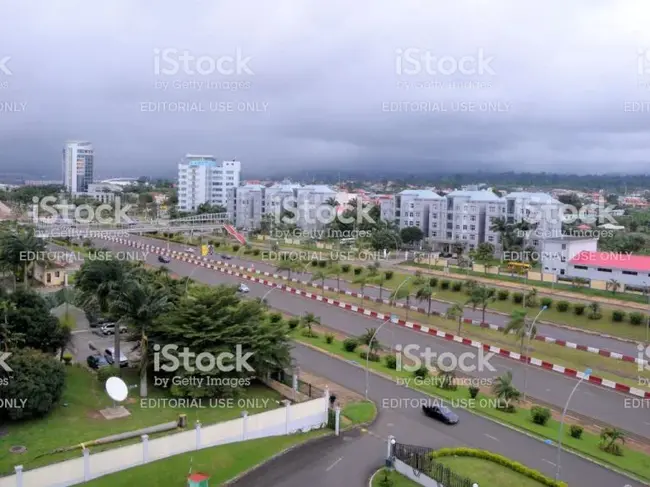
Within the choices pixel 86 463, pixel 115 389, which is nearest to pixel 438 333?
pixel 115 389

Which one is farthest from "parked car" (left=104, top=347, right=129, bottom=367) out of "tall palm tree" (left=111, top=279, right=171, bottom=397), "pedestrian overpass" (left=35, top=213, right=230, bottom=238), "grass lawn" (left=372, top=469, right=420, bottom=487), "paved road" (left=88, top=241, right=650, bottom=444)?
"pedestrian overpass" (left=35, top=213, right=230, bottom=238)

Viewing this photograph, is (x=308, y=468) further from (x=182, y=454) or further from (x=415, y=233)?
(x=415, y=233)

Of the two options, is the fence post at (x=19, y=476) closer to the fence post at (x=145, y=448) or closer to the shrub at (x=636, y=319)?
the fence post at (x=145, y=448)

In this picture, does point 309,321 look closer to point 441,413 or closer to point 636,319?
point 441,413

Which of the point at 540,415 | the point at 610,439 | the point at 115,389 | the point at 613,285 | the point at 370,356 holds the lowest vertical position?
the point at 610,439

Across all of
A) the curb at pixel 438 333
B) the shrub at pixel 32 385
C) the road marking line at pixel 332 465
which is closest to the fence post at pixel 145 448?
the shrub at pixel 32 385

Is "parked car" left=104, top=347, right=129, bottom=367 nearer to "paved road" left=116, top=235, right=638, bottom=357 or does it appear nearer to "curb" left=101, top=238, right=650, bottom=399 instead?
Result: "curb" left=101, top=238, right=650, bottom=399
